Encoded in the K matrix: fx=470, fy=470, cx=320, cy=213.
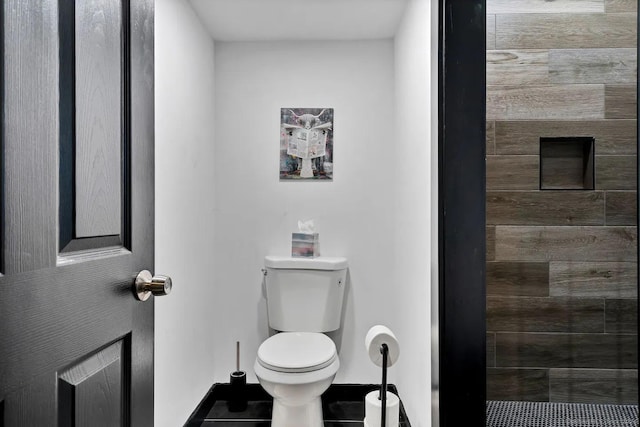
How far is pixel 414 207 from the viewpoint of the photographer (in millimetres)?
2006

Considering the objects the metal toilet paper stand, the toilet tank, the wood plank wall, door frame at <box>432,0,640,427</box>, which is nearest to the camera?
door frame at <box>432,0,640,427</box>

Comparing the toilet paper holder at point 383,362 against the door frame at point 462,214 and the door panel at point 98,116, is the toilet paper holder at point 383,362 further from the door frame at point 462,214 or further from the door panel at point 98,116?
the door panel at point 98,116

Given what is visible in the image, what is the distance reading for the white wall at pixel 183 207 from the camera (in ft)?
6.09

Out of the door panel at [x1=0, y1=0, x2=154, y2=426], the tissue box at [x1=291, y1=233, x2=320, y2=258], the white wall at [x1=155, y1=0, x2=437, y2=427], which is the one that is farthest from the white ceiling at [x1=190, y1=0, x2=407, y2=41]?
the door panel at [x1=0, y1=0, x2=154, y2=426]

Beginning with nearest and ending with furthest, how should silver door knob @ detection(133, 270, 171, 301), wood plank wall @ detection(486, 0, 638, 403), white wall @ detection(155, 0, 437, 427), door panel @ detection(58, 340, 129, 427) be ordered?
door panel @ detection(58, 340, 129, 427)
silver door knob @ detection(133, 270, 171, 301)
wood plank wall @ detection(486, 0, 638, 403)
white wall @ detection(155, 0, 437, 427)

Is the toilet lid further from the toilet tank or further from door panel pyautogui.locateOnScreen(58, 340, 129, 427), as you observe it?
door panel pyautogui.locateOnScreen(58, 340, 129, 427)

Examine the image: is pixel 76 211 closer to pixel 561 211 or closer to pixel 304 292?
pixel 304 292

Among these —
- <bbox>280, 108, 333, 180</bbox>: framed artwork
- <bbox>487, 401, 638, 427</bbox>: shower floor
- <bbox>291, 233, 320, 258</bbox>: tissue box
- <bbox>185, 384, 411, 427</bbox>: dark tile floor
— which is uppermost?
<bbox>280, 108, 333, 180</bbox>: framed artwork

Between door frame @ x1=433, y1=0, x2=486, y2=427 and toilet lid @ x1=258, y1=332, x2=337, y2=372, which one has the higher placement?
door frame @ x1=433, y1=0, x2=486, y2=427

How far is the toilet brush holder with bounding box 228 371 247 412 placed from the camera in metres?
2.49

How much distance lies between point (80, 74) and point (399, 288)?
6.45 ft

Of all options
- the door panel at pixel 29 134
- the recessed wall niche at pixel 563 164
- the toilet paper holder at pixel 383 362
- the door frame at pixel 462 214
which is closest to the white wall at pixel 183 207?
the toilet paper holder at pixel 383 362

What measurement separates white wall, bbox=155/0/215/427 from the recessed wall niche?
165cm

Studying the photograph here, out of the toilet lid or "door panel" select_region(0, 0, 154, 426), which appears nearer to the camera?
→ "door panel" select_region(0, 0, 154, 426)
